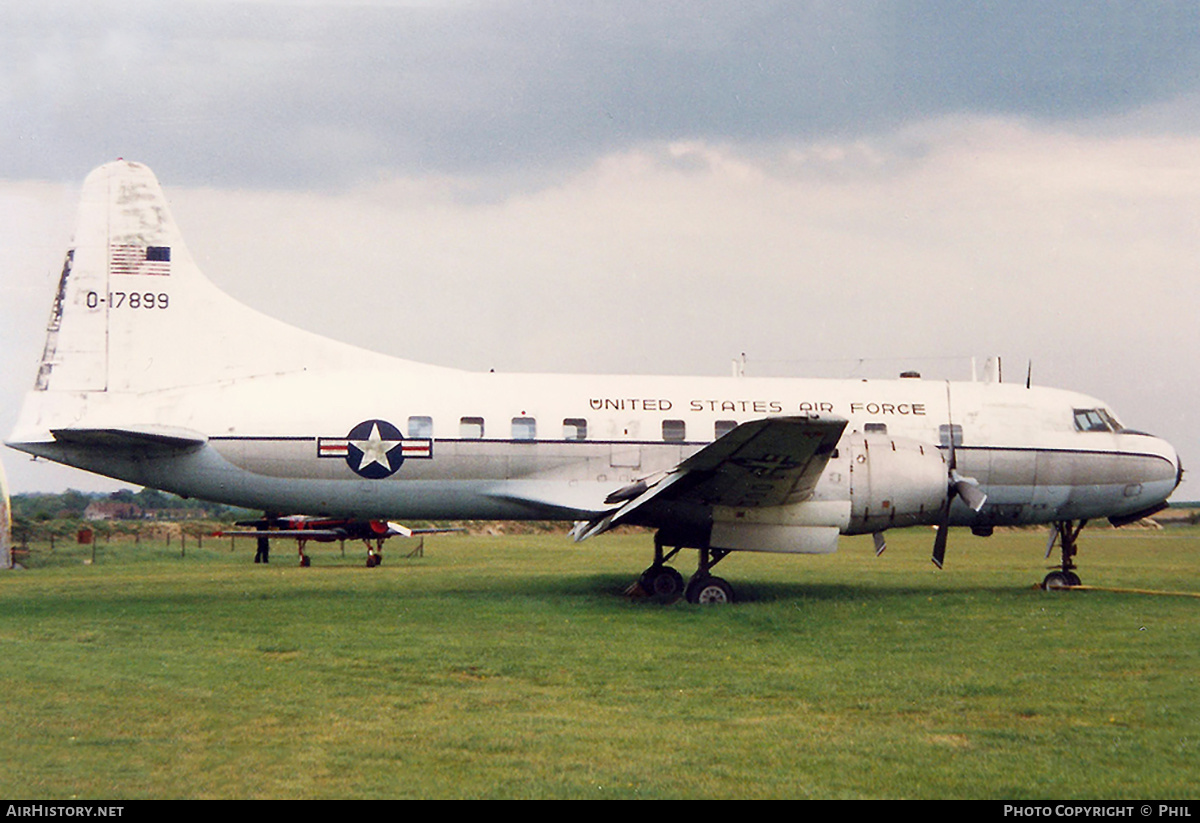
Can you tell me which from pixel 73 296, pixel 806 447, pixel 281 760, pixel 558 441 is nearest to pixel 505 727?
pixel 281 760

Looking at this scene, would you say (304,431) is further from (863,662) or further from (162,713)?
(863,662)

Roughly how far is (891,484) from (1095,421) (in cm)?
537

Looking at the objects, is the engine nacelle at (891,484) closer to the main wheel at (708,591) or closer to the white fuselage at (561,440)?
the white fuselage at (561,440)

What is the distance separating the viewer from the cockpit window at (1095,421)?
56.0 feet

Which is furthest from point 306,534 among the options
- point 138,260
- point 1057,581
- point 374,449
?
point 1057,581

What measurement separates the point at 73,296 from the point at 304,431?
4.06m

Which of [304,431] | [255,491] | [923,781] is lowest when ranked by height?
[923,781]

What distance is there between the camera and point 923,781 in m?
6.03

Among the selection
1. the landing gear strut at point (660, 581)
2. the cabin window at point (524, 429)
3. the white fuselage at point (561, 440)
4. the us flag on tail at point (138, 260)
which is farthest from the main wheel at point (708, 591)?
the us flag on tail at point (138, 260)

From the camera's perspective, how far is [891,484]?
1428cm

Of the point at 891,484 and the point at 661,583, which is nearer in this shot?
the point at 891,484

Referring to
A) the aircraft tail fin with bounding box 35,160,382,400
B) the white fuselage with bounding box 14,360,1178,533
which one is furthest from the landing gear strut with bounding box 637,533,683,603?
the aircraft tail fin with bounding box 35,160,382,400

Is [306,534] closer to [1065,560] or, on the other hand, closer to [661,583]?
[661,583]

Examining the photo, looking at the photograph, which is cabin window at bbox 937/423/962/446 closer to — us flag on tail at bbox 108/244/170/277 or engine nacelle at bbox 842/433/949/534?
engine nacelle at bbox 842/433/949/534
